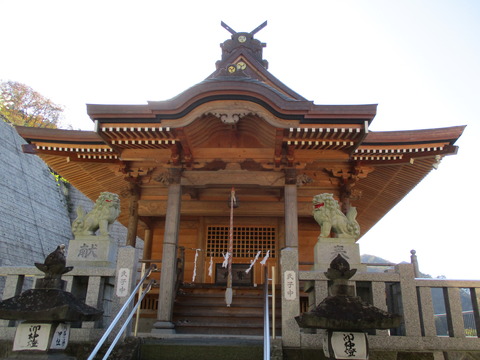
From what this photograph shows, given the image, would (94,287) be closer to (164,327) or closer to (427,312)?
(164,327)

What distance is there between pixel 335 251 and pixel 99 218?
183 inches

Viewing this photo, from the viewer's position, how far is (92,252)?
6.98 m

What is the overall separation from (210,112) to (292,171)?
2492 millimetres

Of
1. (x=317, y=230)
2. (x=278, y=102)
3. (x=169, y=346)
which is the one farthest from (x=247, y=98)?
(x=317, y=230)

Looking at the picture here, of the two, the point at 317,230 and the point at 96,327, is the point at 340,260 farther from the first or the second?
the point at 317,230

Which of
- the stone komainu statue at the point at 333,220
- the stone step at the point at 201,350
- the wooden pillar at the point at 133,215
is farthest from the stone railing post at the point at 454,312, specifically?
the wooden pillar at the point at 133,215

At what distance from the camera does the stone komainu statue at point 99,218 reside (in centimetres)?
720

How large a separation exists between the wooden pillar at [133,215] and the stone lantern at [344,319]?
681cm

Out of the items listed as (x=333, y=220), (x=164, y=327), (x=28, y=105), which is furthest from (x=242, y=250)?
(x=28, y=105)

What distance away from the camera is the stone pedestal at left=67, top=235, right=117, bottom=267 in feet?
22.6

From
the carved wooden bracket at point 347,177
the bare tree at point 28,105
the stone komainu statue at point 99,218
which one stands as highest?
the bare tree at point 28,105

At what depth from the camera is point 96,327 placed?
6.11m

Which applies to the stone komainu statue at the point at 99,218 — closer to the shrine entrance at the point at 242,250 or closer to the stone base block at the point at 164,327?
the stone base block at the point at 164,327

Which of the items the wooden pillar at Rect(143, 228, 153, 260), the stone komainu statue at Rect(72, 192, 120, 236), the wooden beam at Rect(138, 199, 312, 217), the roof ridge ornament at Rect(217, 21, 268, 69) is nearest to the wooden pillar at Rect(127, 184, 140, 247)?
the wooden beam at Rect(138, 199, 312, 217)
